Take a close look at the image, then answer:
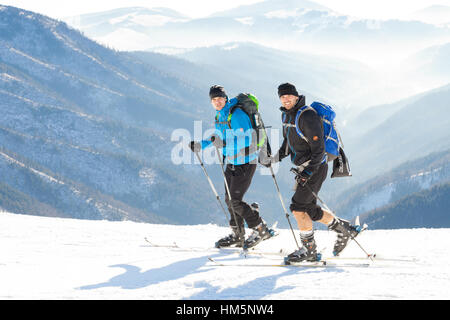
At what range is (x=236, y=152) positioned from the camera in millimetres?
7738

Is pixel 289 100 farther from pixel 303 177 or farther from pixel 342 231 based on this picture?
pixel 342 231

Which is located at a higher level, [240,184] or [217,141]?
[217,141]

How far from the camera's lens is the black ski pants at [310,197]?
22.6 feet

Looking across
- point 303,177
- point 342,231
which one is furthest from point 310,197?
point 342,231

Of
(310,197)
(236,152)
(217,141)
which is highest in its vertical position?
(217,141)

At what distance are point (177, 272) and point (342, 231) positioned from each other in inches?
115

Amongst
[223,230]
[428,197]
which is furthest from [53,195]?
[223,230]

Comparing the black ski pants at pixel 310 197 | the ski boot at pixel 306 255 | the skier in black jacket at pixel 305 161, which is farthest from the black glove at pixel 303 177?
the ski boot at pixel 306 255

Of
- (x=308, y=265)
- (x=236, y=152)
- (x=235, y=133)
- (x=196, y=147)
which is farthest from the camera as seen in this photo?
(x=196, y=147)

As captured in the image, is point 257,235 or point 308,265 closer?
point 308,265

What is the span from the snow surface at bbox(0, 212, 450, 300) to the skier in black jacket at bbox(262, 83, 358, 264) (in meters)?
0.62

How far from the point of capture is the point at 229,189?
26.1 feet
